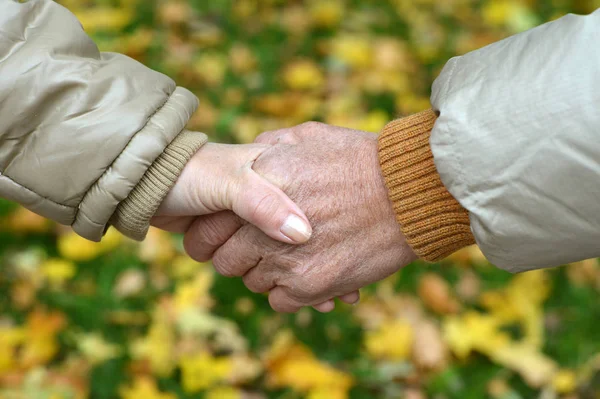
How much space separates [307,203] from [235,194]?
0.67 feet

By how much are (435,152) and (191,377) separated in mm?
1449

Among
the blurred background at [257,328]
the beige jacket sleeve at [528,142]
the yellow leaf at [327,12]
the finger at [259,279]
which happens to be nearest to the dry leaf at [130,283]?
the blurred background at [257,328]

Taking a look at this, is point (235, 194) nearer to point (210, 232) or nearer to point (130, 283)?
point (210, 232)

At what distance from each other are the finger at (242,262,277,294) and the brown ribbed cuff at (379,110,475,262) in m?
0.47

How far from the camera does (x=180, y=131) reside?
1.85 m

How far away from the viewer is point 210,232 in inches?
→ 80.0

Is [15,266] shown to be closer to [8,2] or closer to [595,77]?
[8,2]

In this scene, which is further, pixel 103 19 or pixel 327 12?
pixel 327 12

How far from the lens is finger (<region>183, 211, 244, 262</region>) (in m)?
2.00

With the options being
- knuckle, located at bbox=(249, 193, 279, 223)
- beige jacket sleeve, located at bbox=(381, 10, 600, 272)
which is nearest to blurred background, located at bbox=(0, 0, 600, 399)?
knuckle, located at bbox=(249, 193, 279, 223)

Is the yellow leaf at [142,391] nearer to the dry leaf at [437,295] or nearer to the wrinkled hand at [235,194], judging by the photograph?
the wrinkled hand at [235,194]

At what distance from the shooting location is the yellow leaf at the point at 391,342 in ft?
8.84

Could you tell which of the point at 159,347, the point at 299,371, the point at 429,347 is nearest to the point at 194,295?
the point at 159,347

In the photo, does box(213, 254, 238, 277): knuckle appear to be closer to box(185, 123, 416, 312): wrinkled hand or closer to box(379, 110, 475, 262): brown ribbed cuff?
box(185, 123, 416, 312): wrinkled hand
